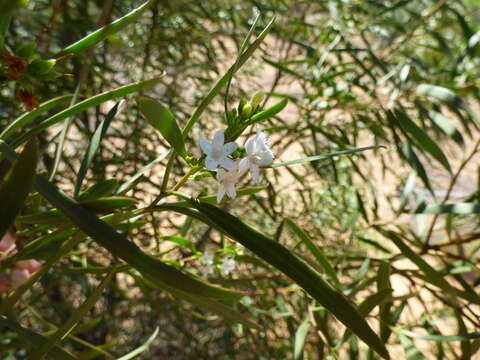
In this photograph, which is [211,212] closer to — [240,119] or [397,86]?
[240,119]

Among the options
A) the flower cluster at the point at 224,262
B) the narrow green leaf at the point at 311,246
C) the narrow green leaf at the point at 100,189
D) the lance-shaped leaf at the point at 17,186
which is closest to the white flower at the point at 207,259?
the flower cluster at the point at 224,262

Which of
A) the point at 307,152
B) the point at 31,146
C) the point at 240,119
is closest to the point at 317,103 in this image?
the point at 307,152

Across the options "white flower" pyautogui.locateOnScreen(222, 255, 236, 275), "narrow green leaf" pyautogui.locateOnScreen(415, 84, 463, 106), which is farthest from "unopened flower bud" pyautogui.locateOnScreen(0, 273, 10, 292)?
"narrow green leaf" pyautogui.locateOnScreen(415, 84, 463, 106)

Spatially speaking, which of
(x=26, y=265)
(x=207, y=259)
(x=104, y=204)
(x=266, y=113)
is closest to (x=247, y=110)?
(x=266, y=113)

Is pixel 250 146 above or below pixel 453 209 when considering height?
below

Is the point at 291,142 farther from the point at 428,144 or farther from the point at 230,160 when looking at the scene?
the point at 230,160

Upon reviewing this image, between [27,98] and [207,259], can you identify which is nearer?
[27,98]

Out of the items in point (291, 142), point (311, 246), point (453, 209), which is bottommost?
point (311, 246)

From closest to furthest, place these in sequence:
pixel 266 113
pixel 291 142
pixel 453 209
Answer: pixel 266 113 < pixel 453 209 < pixel 291 142
